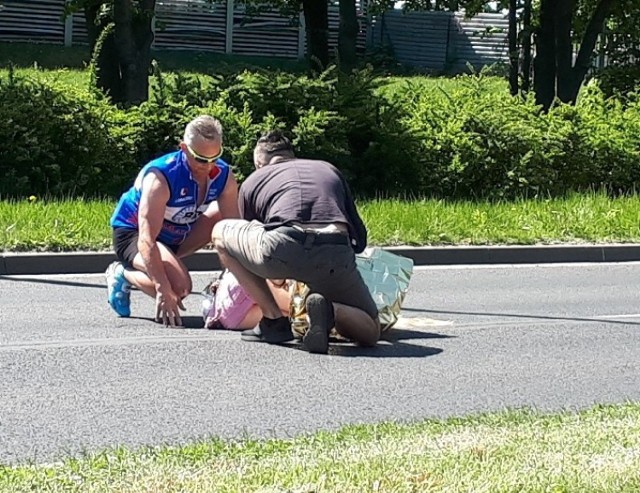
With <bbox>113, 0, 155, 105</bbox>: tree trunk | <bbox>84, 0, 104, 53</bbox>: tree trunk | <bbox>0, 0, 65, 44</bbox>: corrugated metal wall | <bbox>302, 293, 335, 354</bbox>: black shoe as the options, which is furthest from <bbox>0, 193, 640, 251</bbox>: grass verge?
<bbox>0, 0, 65, 44</bbox>: corrugated metal wall

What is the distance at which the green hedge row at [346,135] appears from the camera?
54.2 feet

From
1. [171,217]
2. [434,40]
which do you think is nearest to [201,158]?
[171,217]

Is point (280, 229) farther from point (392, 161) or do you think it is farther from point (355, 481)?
point (392, 161)

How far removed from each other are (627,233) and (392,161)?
3828mm

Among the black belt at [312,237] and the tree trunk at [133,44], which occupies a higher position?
the tree trunk at [133,44]

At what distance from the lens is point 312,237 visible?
27.3 ft

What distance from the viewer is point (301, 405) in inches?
287

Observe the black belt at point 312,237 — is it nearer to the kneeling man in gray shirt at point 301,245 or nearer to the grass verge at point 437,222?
the kneeling man in gray shirt at point 301,245

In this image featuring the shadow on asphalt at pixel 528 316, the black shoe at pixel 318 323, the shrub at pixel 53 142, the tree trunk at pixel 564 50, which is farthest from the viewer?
the tree trunk at pixel 564 50

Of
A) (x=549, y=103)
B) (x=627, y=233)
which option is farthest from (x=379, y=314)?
(x=549, y=103)

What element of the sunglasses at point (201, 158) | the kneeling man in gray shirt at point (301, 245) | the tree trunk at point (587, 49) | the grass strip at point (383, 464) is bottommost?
the grass strip at point (383, 464)

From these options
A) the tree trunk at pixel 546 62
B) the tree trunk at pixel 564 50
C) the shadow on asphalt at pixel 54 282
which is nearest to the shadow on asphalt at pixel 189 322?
the shadow on asphalt at pixel 54 282

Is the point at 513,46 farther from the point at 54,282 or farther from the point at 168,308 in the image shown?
the point at 168,308

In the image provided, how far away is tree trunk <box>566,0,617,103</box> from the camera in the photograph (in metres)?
25.2
